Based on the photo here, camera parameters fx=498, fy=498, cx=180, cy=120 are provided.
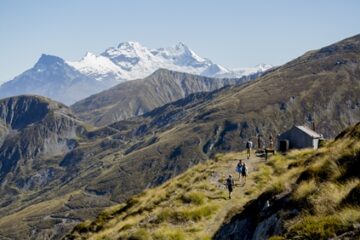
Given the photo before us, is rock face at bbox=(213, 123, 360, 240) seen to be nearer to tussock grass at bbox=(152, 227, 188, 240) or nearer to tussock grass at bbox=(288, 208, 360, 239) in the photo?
tussock grass at bbox=(288, 208, 360, 239)

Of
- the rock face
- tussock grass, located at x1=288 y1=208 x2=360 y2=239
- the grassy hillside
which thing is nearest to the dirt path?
the grassy hillside

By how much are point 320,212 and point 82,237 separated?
31.5 m

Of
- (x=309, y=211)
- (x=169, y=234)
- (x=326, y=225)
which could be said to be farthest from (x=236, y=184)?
(x=326, y=225)

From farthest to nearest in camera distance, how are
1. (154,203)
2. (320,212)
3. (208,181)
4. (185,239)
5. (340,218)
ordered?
(208,181) < (154,203) < (185,239) < (320,212) < (340,218)

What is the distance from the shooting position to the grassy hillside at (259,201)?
1544 cm

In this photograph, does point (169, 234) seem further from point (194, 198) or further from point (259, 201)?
point (194, 198)

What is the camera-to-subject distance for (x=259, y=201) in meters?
23.8

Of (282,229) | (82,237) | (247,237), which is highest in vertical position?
(282,229)

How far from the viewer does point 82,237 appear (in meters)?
43.8

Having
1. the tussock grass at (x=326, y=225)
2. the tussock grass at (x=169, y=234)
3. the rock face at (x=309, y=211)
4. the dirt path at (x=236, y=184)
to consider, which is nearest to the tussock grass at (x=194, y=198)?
the dirt path at (x=236, y=184)

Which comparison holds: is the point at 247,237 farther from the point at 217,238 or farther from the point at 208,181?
the point at 208,181

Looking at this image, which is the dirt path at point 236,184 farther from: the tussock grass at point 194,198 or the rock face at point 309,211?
the rock face at point 309,211

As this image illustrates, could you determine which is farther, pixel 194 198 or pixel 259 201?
pixel 194 198

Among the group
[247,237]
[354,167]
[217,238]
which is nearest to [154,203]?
[217,238]
